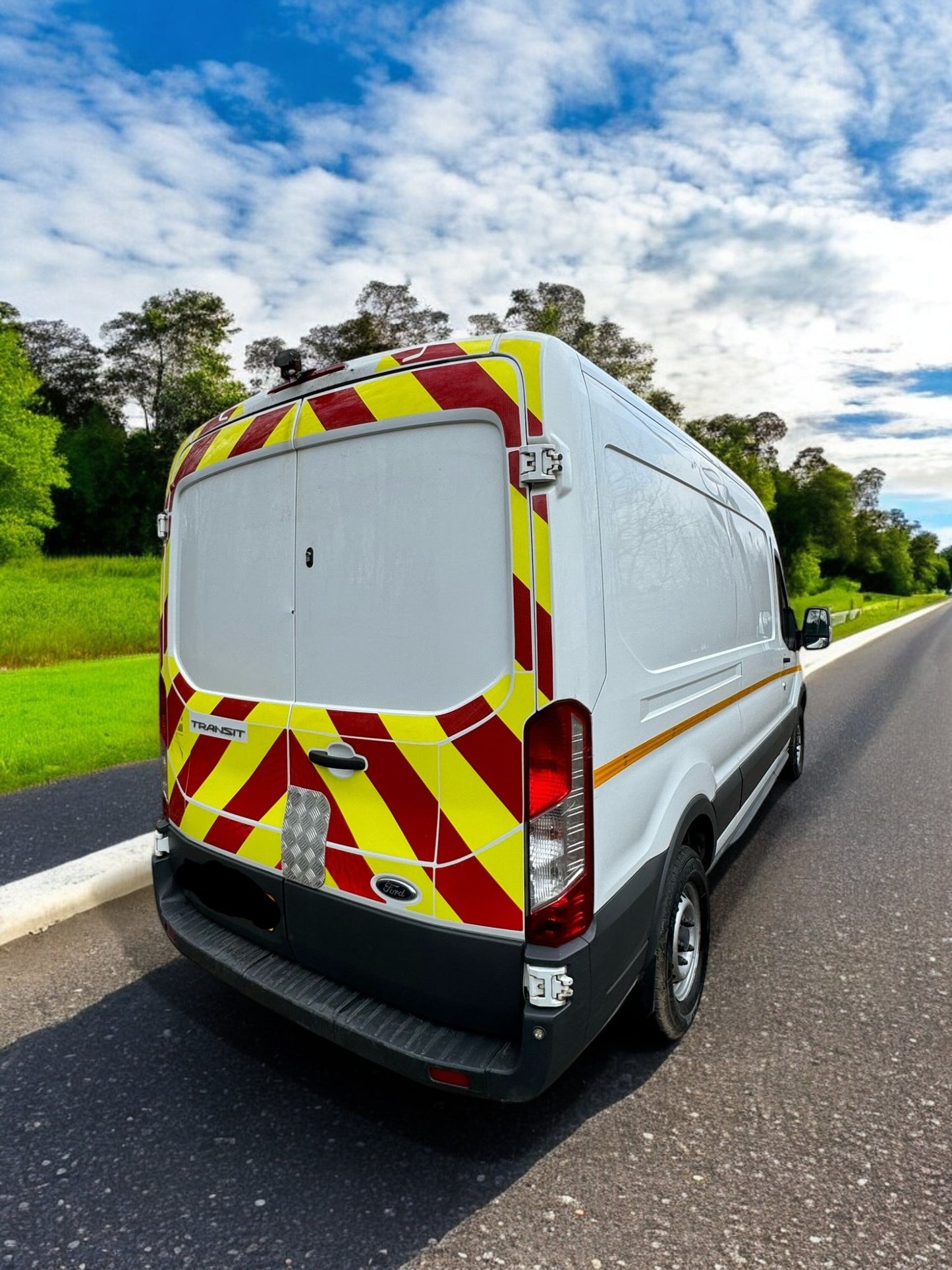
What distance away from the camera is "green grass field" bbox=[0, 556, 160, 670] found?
17.7 metres

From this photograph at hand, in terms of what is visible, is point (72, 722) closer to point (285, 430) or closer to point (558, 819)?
point (285, 430)

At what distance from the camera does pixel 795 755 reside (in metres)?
6.84

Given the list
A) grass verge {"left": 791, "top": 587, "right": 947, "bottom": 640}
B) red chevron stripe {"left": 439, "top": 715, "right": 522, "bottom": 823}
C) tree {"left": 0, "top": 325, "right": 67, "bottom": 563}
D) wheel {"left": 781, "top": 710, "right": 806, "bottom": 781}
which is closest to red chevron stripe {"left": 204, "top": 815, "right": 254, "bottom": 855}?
red chevron stripe {"left": 439, "top": 715, "right": 522, "bottom": 823}

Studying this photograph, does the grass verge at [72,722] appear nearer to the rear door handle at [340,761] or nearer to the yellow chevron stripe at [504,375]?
the rear door handle at [340,761]

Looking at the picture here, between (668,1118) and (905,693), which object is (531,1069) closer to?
(668,1118)

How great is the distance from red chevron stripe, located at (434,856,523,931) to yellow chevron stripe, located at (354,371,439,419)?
4.34ft

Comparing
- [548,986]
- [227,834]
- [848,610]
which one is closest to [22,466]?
[227,834]

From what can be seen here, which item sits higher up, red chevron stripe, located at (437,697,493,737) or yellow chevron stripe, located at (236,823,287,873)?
red chevron stripe, located at (437,697,493,737)

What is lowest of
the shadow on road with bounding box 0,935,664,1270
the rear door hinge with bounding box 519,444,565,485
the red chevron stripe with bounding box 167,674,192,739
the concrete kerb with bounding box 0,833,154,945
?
the shadow on road with bounding box 0,935,664,1270

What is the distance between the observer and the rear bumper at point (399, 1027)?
2.11 metres

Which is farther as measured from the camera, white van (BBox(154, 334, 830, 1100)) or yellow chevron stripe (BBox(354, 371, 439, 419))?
yellow chevron stripe (BBox(354, 371, 439, 419))

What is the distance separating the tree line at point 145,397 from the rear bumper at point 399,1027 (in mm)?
34599

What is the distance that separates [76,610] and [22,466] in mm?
12122

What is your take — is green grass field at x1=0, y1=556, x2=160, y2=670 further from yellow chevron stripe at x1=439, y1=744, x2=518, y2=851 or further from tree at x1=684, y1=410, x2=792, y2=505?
tree at x1=684, y1=410, x2=792, y2=505
